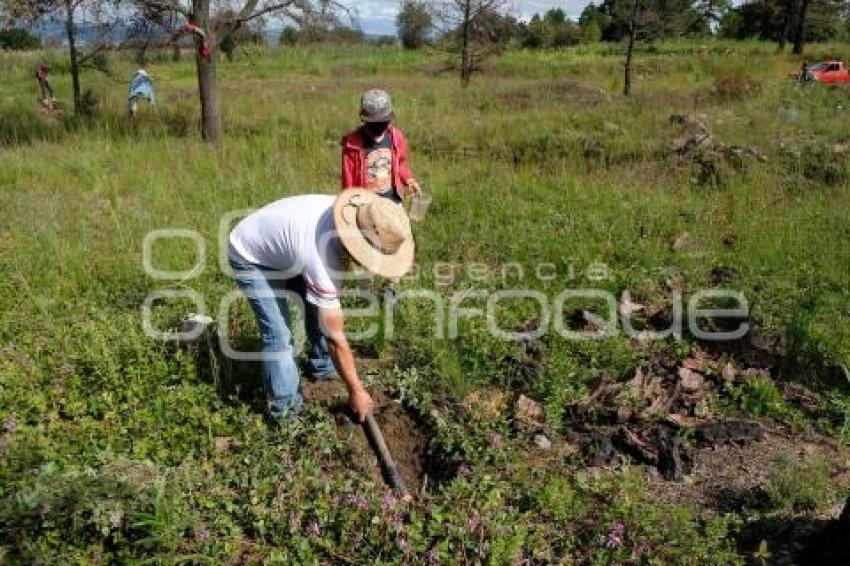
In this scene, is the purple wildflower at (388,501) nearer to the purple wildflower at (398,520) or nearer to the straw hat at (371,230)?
the purple wildflower at (398,520)

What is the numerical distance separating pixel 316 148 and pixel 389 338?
4834 millimetres

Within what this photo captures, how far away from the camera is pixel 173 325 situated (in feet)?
15.3

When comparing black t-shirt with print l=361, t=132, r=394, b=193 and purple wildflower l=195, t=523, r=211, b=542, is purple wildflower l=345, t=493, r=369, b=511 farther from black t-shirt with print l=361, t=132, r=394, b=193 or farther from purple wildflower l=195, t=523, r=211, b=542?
black t-shirt with print l=361, t=132, r=394, b=193

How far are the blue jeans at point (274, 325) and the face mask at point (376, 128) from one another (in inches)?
56.4

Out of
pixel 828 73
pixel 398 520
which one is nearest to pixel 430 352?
pixel 398 520

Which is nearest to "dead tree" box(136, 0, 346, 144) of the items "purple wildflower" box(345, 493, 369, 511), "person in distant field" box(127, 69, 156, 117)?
"person in distant field" box(127, 69, 156, 117)

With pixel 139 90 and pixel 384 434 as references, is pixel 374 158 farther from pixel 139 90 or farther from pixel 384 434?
pixel 139 90

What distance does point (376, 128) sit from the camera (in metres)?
4.64

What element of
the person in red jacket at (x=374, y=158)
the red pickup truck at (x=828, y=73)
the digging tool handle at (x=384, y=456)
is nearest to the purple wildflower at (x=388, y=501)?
the digging tool handle at (x=384, y=456)

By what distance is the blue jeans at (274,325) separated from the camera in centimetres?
341

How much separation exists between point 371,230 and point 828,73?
68.3 ft

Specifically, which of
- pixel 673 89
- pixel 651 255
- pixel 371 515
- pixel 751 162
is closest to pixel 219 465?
pixel 371 515

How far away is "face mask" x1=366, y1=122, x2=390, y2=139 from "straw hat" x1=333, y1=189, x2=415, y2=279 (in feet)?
6.04

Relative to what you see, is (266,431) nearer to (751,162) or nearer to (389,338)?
(389,338)
